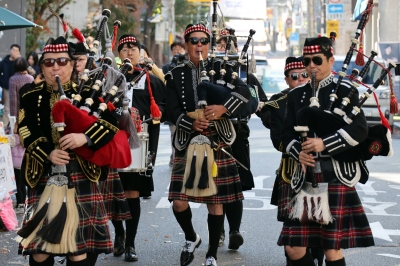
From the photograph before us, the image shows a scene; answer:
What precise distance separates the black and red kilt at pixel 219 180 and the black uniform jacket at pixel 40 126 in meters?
1.70

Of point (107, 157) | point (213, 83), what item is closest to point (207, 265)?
point (213, 83)

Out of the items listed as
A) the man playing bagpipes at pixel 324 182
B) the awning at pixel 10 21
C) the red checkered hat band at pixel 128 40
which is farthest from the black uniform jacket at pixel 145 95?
the man playing bagpipes at pixel 324 182

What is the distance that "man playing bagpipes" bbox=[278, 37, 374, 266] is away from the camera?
210 inches

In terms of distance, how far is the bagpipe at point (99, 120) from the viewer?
5082 mm

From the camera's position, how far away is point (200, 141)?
689cm

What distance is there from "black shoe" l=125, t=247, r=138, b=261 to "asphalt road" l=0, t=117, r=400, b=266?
0.22 ft

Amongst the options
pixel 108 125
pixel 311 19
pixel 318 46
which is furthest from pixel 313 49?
pixel 311 19

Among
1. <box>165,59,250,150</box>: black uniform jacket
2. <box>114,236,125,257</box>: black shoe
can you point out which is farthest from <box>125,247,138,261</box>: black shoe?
<box>165,59,250,150</box>: black uniform jacket

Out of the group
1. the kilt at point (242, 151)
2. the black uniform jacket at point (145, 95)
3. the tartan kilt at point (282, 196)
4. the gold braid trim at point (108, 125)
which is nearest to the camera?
the gold braid trim at point (108, 125)

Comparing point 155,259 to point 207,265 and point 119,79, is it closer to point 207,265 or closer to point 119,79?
point 207,265

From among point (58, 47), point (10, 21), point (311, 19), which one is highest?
point (311, 19)

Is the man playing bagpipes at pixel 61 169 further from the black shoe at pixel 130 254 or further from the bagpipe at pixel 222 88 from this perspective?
the black shoe at pixel 130 254

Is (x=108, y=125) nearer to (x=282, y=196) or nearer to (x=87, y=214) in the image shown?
(x=87, y=214)

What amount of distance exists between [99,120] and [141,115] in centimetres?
266
